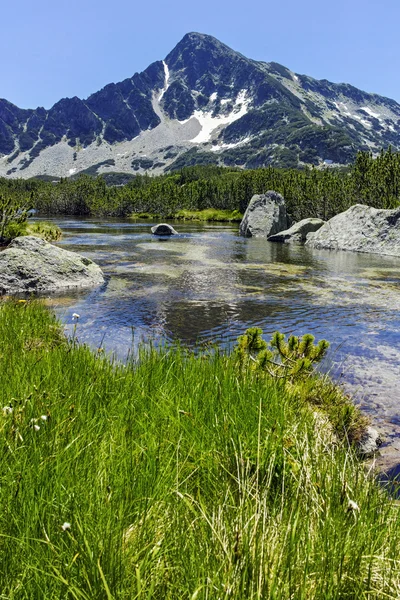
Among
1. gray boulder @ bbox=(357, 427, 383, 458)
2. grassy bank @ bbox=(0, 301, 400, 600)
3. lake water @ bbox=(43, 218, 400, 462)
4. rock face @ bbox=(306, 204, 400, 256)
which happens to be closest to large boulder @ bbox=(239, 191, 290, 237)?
rock face @ bbox=(306, 204, 400, 256)

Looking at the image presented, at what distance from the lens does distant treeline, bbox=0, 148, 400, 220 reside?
68250 mm

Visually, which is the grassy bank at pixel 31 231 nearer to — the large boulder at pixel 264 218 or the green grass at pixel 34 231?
the green grass at pixel 34 231

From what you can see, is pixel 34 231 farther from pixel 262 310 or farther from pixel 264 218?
pixel 264 218

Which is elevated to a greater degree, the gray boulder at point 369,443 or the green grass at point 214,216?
the green grass at point 214,216

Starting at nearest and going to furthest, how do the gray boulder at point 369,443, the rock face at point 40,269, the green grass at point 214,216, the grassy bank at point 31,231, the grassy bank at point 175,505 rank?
the grassy bank at point 175,505, the gray boulder at point 369,443, the rock face at point 40,269, the grassy bank at point 31,231, the green grass at point 214,216

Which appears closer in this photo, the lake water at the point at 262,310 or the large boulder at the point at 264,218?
the lake water at the point at 262,310

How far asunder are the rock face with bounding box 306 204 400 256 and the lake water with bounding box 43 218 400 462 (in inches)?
457

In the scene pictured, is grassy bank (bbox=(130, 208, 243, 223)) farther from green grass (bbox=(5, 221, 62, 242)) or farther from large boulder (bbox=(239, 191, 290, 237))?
green grass (bbox=(5, 221, 62, 242))

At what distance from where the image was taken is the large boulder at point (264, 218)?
61.4m

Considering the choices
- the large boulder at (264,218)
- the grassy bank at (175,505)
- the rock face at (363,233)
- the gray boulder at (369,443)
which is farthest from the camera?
the large boulder at (264,218)

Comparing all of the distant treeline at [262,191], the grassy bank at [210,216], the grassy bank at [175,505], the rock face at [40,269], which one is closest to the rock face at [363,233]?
the distant treeline at [262,191]

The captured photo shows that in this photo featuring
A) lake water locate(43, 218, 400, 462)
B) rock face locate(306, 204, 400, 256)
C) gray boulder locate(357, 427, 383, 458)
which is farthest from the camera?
rock face locate(306, 204, 400, 256)

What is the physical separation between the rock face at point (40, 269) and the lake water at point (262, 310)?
146 centimetres

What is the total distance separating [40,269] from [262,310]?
10.3m
